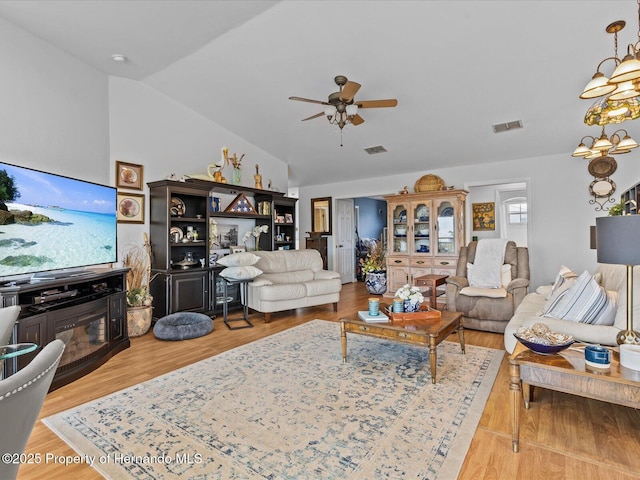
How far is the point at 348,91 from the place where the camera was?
3.41 m

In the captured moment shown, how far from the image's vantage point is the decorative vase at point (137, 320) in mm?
3971

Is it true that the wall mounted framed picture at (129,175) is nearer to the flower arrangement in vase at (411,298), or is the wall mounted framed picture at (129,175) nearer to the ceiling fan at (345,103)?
the ceiling fan at (345,103)

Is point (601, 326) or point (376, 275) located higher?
point (601, 326)

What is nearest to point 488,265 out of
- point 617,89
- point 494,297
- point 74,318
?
point 494,297

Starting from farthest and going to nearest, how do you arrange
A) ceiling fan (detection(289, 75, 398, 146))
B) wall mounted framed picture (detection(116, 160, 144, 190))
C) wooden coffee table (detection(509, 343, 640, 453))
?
1. wall mounted framed picture (detection(116, 160, 144, 190))
2. ceiling fan (detection(289, 75, 398, 146))
3. wooden coffee table (detection(509, 343, 640, 453))

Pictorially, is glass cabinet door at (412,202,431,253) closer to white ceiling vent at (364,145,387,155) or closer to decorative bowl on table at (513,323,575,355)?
white ceiling vent at (364,145,387,155)

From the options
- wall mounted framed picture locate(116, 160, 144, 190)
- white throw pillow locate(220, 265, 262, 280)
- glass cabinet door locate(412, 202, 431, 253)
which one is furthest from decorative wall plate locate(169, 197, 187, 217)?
glass cabinet door locate(412, 202, 431, 253)

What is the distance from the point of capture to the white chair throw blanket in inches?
173

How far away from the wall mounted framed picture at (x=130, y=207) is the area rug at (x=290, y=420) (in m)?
2.43

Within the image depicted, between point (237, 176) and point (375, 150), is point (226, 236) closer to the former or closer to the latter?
point (237, 176)

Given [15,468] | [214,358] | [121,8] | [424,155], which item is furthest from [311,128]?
[15,468]

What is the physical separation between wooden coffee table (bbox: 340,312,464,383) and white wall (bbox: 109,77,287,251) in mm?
3270

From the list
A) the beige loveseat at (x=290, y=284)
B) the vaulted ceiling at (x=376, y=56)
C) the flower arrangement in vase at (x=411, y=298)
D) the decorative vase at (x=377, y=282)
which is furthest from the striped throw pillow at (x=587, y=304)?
the decorative vase at (x=377, y=282)

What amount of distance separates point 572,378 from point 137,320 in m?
4.12
